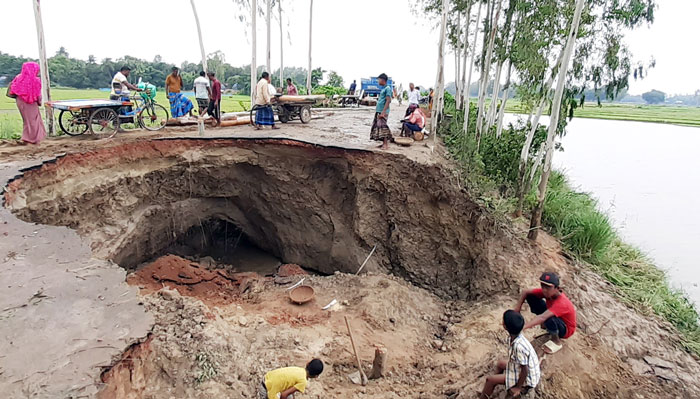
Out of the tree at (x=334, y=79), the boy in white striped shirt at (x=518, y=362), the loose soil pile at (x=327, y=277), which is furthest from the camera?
the tree at (x=334, y=79)

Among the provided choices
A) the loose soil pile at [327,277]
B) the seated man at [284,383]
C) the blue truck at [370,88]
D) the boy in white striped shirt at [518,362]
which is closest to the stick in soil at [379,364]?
the loose soil pile at [327,277]

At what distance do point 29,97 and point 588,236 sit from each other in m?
11.2

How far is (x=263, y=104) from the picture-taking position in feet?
33.9

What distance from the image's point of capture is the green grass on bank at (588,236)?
684cm

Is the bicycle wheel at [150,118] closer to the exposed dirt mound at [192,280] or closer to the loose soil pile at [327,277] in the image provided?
the loose soil pile at [327,277]

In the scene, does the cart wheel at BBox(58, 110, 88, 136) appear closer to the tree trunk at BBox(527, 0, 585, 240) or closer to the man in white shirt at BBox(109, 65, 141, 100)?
the man in white shirt at BBox(109, 65, 141, 100)

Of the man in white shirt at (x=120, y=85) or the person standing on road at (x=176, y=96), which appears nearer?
the man in white shirt at (x=120, y=85)

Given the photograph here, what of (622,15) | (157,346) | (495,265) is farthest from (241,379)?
(622,15)

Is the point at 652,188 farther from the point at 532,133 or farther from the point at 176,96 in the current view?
the point at 176,96

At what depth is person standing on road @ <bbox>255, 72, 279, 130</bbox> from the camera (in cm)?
1025

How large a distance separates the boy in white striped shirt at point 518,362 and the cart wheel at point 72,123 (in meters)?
9.10

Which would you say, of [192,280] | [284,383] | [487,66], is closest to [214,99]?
[192,280]

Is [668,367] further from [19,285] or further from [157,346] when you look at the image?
[19,285]

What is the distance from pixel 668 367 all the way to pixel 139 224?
936 centimetres
